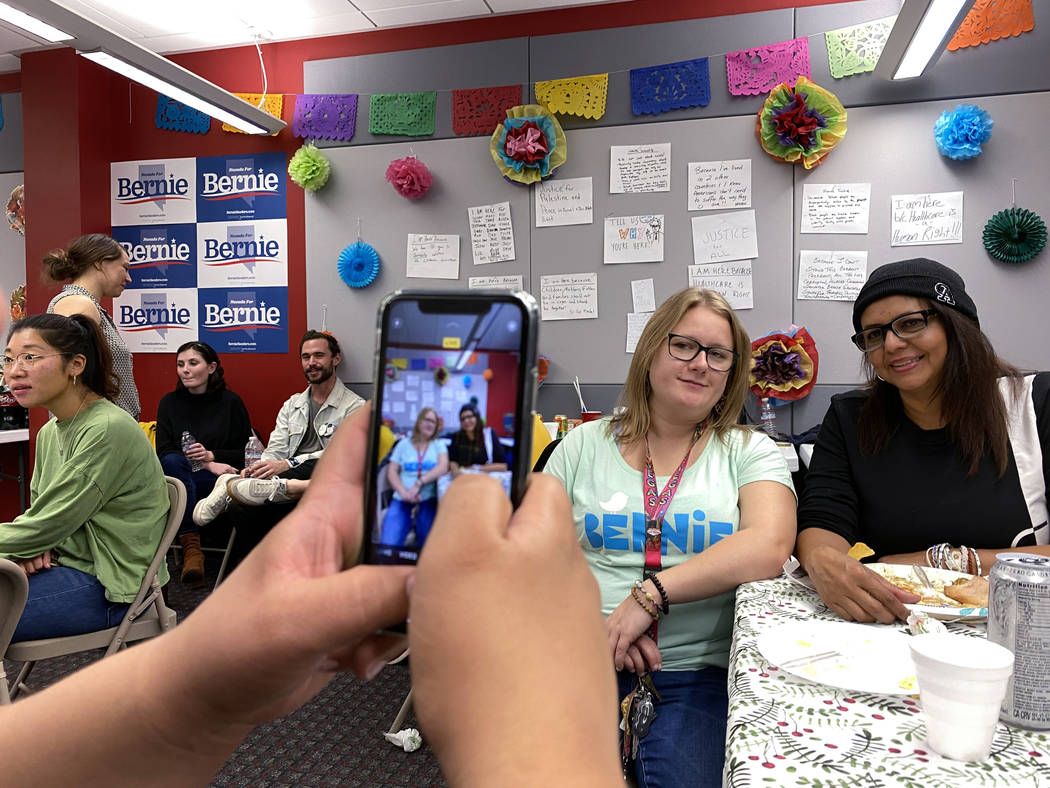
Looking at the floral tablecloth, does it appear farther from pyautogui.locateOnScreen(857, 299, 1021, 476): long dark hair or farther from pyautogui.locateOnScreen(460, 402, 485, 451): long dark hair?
pyautogui.locateOnScreen(857, 299, 1021, 476): long dark hair

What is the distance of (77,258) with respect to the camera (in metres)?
3.26

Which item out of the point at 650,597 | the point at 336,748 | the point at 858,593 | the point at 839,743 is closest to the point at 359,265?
the point at 336,748

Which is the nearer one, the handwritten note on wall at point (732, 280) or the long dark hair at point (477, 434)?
the long dark hair at point (477, 434)

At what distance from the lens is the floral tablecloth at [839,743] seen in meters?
0.65

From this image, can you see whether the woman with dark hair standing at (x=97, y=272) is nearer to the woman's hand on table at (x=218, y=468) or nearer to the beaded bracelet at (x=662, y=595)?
the woman's hand on table at (x=218, y=468)

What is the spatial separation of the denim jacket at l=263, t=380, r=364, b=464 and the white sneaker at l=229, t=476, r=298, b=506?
45 centimetres

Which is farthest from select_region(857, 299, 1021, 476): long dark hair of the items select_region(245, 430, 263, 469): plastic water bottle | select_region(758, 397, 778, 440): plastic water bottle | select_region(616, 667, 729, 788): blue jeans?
select_region(245, 430, 263, 469): plastic water bottle

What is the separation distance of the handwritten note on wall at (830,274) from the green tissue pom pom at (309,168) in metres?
2.74

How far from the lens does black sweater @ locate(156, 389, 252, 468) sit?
3.95 metres

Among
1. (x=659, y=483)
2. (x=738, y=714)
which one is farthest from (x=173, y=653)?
(x=659, y=483)

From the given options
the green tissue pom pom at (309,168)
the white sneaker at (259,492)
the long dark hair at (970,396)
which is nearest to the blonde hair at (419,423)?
the long dark hair at (970,396)

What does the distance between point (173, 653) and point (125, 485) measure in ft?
6.54

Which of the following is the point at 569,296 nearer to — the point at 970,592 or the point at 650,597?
the point at 650,597

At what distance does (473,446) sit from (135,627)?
2084mm
